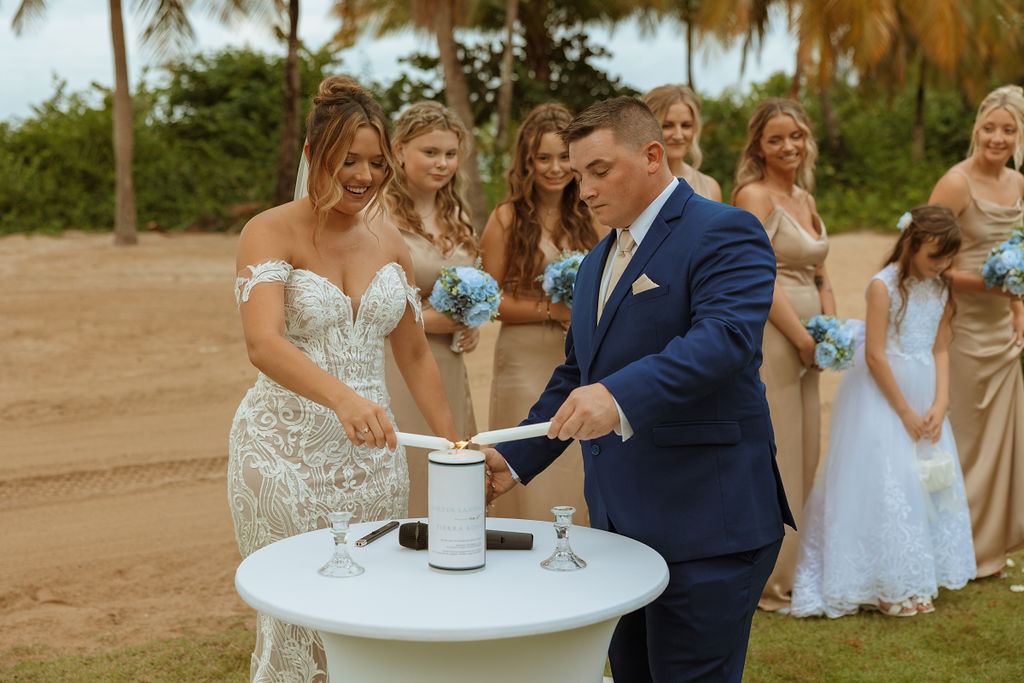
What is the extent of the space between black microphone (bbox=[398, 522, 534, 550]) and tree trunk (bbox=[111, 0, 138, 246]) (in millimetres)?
16629

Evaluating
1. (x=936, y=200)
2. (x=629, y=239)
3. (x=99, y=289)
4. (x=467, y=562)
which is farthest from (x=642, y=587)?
(x=99, y=289)

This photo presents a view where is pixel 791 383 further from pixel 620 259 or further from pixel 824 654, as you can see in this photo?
pixel 620 259

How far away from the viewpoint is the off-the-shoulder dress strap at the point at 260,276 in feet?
10.9

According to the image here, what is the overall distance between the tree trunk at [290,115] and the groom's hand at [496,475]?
17421mm

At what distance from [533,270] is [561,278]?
0.35 meters

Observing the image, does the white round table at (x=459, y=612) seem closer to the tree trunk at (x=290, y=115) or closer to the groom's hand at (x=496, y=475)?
the groom's hand at (x=496, y=475)

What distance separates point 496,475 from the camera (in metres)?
3.21

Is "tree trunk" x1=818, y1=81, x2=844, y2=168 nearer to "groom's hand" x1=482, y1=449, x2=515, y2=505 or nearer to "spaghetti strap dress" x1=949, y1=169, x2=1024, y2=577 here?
"spaghetti strap dress" x1=949, y1=169, x2=1024, y2=577

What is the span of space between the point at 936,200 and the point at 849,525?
2094mm

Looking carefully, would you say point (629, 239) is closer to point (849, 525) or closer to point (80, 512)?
point (849, 525)

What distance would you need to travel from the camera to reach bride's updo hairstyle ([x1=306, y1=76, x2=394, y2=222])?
11.0 ft

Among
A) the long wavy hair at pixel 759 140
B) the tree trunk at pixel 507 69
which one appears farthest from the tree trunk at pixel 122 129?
the long wavy hair at pixel 759 140

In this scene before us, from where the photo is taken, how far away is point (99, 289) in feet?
49.7

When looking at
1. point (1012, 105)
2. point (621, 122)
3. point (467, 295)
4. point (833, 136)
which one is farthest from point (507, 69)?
point (621, 122)
